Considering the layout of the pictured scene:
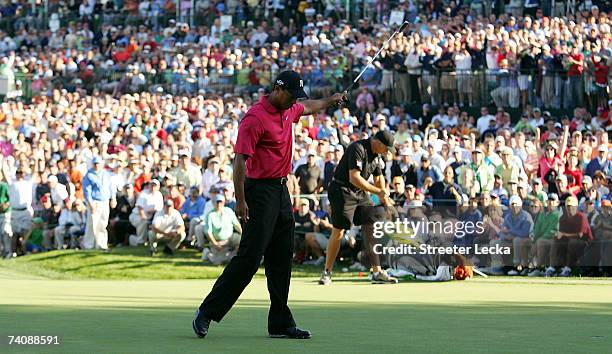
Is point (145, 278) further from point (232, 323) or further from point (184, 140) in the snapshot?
point (232, 323)

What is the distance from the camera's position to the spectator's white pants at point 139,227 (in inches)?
948

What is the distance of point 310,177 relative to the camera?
2259 cm

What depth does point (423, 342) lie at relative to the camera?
9094 millimetres

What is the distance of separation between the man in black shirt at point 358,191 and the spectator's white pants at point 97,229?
859 cm

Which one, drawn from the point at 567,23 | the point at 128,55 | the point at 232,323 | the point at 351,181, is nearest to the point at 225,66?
the point at 128,55

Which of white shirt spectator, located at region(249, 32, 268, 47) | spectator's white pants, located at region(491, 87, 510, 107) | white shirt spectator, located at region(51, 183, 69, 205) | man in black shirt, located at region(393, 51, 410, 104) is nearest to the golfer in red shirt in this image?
white shirt spectator, located at region(51, 183, 69, 205)

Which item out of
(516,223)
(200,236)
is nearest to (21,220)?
(200,236)

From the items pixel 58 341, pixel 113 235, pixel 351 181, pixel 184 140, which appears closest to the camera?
pixel 58 341

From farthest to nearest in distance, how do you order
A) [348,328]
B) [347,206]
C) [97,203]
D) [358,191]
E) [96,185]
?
[96,185], [97,203], [358,191], [347,206], [348,328]

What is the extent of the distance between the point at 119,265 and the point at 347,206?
6.94 m

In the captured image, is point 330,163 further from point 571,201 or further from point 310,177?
point 571,201

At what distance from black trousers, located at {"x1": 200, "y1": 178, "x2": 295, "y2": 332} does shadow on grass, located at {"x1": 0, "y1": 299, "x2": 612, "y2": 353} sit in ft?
0.72

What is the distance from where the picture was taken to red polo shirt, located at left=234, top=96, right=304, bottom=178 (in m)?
9.48

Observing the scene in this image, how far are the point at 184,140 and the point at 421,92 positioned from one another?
5206 millimetres
